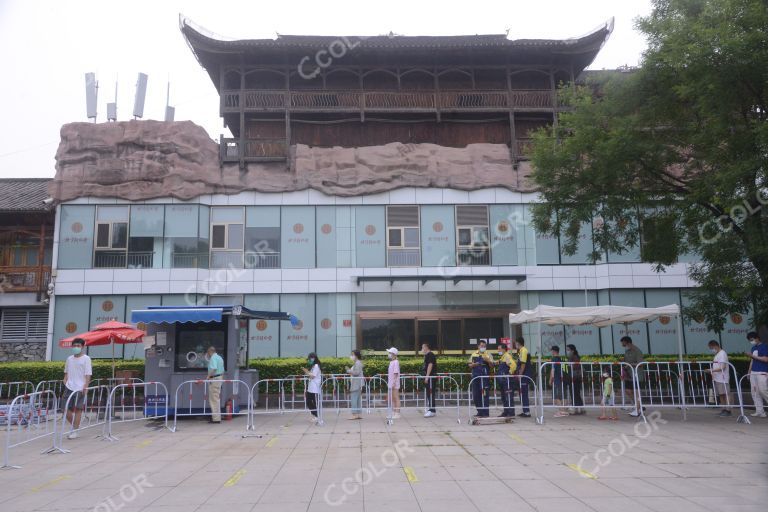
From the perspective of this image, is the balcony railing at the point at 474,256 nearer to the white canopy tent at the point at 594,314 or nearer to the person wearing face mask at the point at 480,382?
the white canopy tent at the point at 594,314

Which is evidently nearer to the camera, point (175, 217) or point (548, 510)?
point (548, 510)

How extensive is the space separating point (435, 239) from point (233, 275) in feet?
27.5

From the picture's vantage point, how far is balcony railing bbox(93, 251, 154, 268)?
24.9 m

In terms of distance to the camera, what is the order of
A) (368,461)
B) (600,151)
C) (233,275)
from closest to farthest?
(368,461)
(600,151)
(233,275)

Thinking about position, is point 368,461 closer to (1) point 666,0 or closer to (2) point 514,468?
(2) point 514,468

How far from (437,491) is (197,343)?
10.3 m

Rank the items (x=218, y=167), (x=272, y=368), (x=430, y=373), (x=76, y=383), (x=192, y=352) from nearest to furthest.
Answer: (x=76, y=383) < (x=430, y=373) < (x=192, y=352) < (x=272, y=368) < (x=218, y=167)

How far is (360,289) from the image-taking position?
25.1m

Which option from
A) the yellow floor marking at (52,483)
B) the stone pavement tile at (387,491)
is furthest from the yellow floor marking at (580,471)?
the yellow floor marking at (52,483)

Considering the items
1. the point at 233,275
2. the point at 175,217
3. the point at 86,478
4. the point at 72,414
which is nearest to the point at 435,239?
the point at 233,275

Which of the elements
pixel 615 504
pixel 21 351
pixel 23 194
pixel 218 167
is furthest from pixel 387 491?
pixel 23 194

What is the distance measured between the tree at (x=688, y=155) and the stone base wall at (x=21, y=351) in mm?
21157

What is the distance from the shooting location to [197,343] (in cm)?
1617

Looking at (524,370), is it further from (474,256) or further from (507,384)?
(474,256)
